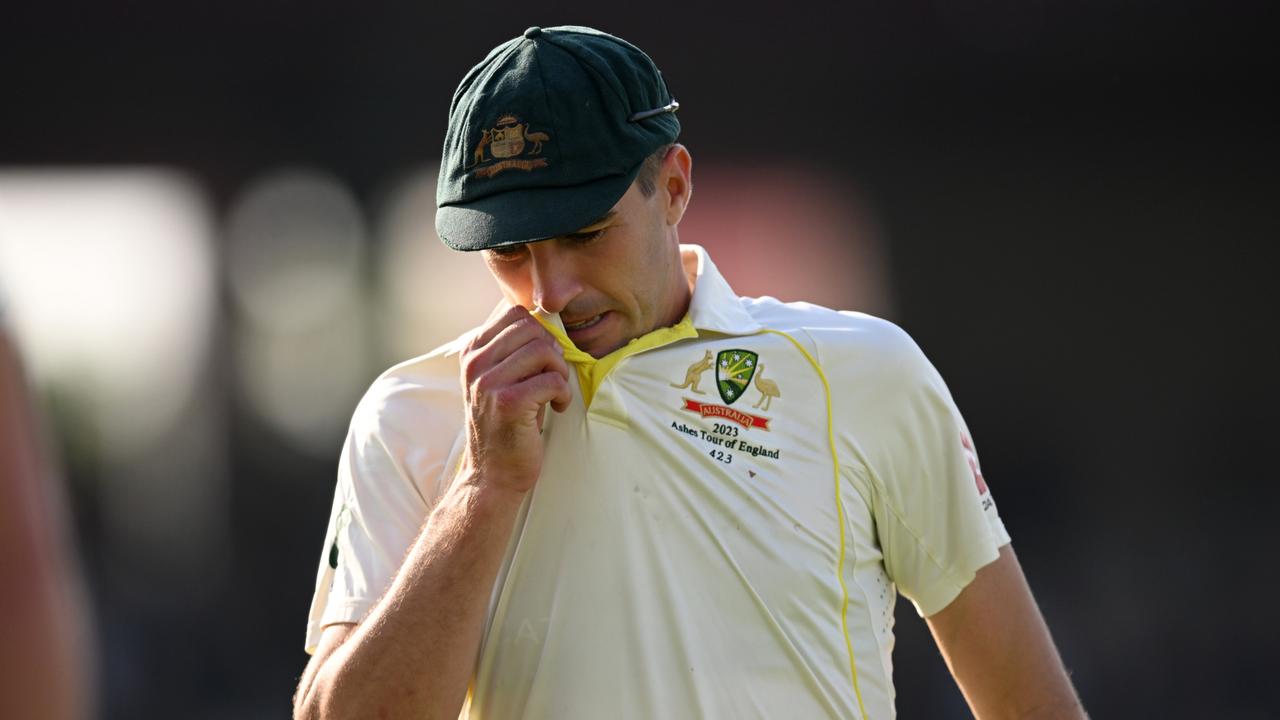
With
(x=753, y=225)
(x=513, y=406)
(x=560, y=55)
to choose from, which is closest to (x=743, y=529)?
(x=513, y=406)

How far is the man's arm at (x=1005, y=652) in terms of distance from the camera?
91.4 inches

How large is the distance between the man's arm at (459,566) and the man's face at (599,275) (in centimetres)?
16

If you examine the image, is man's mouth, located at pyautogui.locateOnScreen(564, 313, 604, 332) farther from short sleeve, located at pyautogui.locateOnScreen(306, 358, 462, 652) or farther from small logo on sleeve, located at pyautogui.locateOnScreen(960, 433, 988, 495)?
small logo on sleeve, located at pyautogui.locateOnScreen(960, 433, 988, 495)

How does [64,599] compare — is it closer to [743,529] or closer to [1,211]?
[743,529]

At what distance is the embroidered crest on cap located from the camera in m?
2.21

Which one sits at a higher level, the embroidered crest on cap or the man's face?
the embroidered crest on cap

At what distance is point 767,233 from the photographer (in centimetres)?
623

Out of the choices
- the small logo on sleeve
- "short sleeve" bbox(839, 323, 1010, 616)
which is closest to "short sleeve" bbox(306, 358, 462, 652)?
"short sleeve" bbox(839, 323, 1010, 616)

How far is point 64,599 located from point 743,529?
3.66 ft

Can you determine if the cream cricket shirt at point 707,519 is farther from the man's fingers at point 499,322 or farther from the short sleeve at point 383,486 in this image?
the man's fingers at point 499,322

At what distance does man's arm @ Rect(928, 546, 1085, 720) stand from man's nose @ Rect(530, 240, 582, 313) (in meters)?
0.81

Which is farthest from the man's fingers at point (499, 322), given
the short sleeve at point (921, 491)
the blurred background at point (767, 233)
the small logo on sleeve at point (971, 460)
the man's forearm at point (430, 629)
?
the blurred background at point (767, 233)

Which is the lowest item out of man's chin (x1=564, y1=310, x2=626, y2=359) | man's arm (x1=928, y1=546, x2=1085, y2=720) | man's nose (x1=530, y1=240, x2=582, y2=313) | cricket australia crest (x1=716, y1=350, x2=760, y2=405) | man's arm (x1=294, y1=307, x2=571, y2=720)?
man's arm (x1=928, y1=546, x2=1085, y2=720)

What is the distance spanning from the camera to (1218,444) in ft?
20.3
